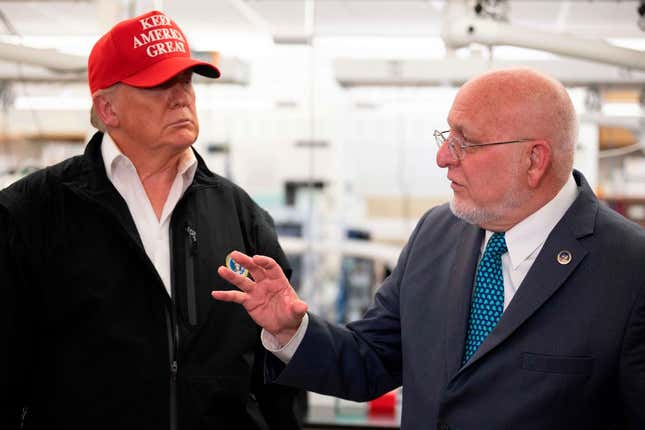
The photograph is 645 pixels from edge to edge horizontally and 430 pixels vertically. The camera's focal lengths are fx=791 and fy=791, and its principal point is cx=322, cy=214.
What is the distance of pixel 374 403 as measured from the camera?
342 centimetres

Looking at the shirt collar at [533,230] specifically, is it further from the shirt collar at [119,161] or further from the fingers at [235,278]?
the shirt collar at [119,161]


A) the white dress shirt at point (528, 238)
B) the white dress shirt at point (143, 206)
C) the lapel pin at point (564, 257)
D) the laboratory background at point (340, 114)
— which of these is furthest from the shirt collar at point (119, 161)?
the laboratory background at point (340, 114)

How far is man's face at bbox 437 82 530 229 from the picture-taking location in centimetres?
159

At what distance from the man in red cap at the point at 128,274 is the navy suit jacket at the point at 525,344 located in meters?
0.23

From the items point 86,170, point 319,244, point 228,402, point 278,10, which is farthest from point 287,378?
point 278,10

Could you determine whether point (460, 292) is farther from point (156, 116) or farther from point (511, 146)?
point (156, 116)

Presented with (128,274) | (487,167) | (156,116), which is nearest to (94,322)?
(128,274)

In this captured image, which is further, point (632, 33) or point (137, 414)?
point (632, 33)

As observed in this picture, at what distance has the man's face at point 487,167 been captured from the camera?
1.59 meters

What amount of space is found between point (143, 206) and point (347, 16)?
551cm

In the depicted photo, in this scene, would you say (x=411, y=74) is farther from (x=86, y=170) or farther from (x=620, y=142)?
(x=86, y=170)

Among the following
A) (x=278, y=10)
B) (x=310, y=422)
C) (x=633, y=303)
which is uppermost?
(x=278, y=10)

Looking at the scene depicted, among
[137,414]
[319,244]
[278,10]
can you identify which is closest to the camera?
[137,414]

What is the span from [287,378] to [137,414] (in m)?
0.36
